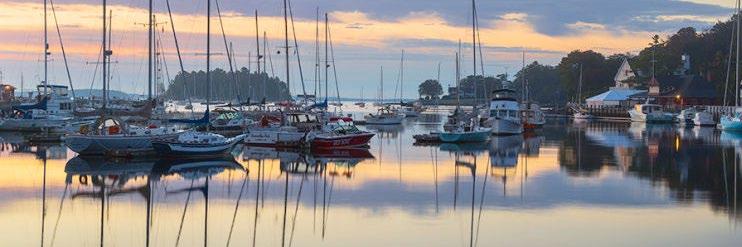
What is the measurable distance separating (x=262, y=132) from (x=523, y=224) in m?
30.2

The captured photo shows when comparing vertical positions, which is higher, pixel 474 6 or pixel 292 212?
pixel 474 6

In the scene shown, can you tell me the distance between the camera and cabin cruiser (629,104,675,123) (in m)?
105

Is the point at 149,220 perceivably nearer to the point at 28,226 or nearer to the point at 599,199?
the point at 28,226

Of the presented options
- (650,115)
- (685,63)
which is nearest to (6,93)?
(650,115)

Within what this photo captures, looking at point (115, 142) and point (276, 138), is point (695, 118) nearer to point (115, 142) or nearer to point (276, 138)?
point (276, 138)

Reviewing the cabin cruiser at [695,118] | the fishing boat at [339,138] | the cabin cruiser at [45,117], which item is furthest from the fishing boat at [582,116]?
the fishing boat at [339,138]

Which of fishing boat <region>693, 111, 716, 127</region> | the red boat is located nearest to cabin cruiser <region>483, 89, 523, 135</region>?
the red boat

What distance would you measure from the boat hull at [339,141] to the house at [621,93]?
264ft

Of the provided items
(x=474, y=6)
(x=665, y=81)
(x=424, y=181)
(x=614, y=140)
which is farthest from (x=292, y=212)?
(x=665, y=81)

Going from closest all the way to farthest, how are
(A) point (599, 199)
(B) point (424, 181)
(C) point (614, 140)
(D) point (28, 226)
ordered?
(D) point (28, 226), (A) point (599, 199), (B) point (424, 181), (C) point (614, 140)

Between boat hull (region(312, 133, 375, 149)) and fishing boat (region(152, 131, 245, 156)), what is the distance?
20.7ft

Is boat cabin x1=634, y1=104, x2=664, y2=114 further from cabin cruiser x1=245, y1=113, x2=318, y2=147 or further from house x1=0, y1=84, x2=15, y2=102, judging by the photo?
house x1=0, y1=84, x2=15, y2=102

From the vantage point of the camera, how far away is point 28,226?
2520cm

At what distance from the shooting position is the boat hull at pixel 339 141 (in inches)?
2039
